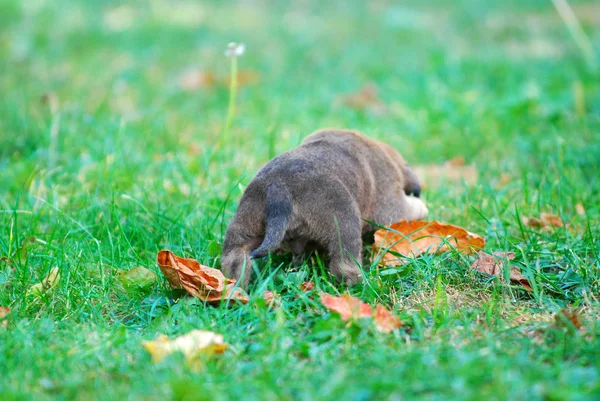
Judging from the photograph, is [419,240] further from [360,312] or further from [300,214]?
[360,312]

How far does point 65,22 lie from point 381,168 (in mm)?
5976

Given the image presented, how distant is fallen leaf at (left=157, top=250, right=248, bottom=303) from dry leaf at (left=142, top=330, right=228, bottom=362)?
0.38 meters

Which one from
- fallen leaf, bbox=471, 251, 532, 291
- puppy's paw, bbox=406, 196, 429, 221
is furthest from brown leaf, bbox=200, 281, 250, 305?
puppy's paw, bbox=406, 196, 429, 221

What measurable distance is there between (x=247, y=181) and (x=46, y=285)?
165 cm

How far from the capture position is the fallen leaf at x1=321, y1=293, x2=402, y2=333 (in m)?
2.62

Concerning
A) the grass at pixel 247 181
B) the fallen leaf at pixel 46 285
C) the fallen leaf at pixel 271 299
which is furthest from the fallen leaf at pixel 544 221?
the fallen leaf at pixel 46 285

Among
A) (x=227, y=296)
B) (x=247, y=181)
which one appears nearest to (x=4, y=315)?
(x=227, y=296)

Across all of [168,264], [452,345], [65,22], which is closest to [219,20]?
[65,22]

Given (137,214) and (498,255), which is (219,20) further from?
(498,255)

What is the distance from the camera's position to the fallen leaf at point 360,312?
262 cm

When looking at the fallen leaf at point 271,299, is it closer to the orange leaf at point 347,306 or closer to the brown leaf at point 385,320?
the orange leaf at point 347,306

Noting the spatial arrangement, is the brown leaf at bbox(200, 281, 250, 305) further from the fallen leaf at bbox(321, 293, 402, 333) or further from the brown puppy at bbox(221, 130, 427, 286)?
the fallen leaf at bbox(321, 293, 402, 333)

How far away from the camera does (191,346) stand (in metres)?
2.40

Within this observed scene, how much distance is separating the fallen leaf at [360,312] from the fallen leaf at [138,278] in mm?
862
